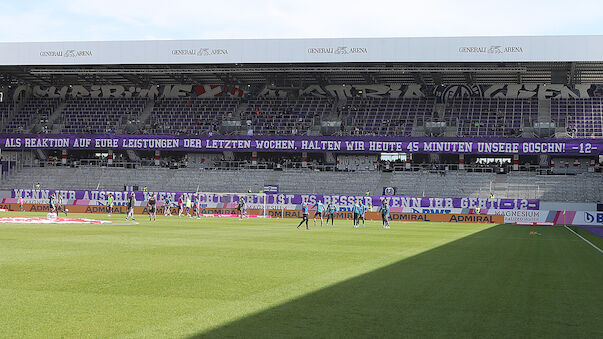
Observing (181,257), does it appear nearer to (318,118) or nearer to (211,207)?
(211,207)

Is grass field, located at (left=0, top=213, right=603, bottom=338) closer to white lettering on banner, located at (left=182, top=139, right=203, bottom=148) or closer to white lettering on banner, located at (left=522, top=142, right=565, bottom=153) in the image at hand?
white lettering on banner, located at (left=522, top=142, right=565, bottom=153)

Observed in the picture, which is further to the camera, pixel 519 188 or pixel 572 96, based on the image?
pixel 572 96

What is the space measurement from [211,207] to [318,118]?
19930mm

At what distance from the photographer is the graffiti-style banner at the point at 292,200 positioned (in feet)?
194

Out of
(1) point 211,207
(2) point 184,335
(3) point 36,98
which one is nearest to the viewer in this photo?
(2) point 184,335

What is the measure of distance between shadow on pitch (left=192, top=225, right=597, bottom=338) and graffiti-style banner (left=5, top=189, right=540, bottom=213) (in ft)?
144

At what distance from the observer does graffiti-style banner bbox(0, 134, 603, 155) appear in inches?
2643

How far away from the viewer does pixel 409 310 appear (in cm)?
1088

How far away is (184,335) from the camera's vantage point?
8594 millimetres

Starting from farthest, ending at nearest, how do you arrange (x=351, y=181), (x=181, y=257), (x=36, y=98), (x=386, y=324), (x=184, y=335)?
(x=36, y=98), (x=351, y=181), (x=181, y=257), (x=386, y=324), (x=184, y=335)

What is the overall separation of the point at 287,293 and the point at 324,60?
58564 millimetres

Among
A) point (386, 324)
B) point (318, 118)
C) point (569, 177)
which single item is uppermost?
point (318, 118)

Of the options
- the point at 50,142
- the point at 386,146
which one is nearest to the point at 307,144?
the point at 386,146

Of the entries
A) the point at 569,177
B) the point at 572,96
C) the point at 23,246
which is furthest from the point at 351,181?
the point at 23,246
